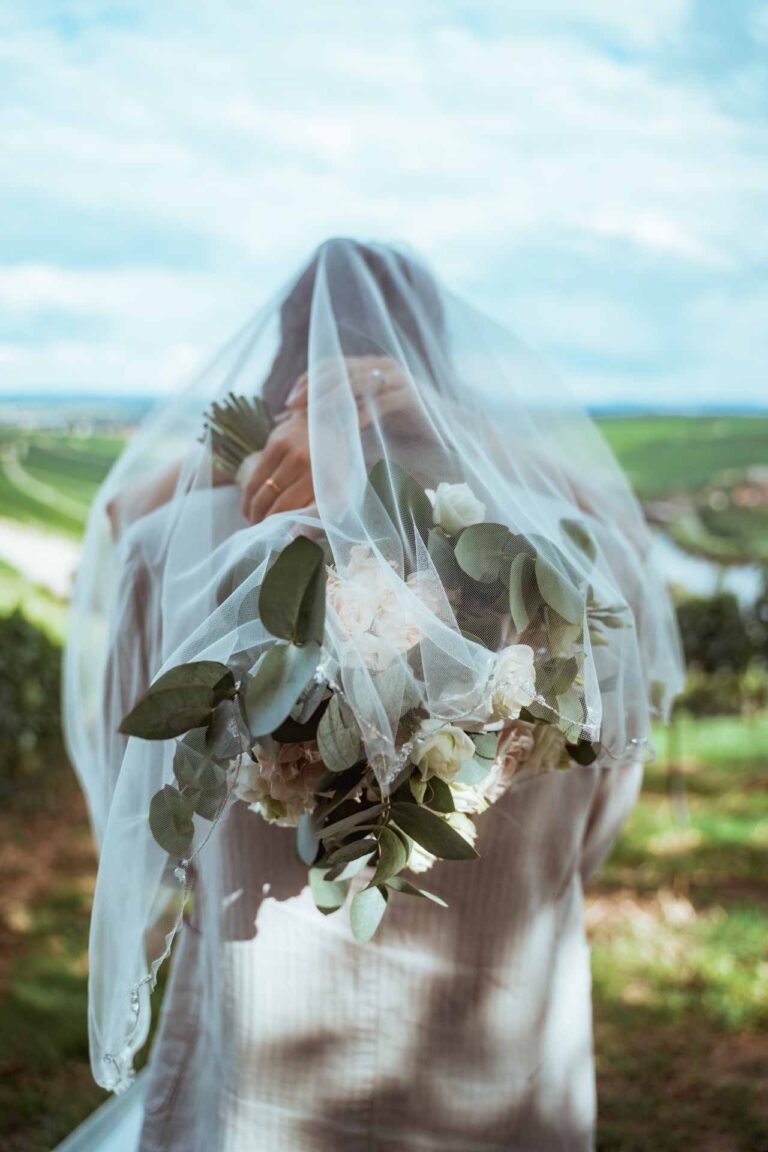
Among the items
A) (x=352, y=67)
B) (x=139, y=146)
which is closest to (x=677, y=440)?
(x=352, y=67)

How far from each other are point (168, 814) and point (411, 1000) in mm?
593

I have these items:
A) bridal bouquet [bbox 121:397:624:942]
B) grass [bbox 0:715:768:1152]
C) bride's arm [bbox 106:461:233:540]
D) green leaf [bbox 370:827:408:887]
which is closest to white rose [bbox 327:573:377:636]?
bridal bouquet [bbox 121:397:624:942]

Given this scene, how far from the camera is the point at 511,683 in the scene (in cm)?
94

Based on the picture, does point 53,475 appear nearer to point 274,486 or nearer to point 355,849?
point 274,486

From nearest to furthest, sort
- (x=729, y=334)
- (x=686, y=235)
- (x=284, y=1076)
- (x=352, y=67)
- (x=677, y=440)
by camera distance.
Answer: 1. (x=284, y=1076)
2. (x=352, y=67)
3. (x=686, y=235)
4. (x=729, y=334)
5. (x=677, y=440)

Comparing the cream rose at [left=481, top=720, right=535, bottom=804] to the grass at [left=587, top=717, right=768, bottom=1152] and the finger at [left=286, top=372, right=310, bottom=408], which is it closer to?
the finger at [left=286, top=372, right=310, bottom=408]

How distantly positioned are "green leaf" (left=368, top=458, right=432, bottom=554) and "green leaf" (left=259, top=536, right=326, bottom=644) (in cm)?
16

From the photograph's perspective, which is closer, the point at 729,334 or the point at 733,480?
the point at 729,334

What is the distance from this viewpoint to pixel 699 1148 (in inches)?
96.0

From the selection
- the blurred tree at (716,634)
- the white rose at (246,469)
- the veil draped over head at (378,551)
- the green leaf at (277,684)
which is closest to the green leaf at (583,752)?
the veil draped over head at (378,551)

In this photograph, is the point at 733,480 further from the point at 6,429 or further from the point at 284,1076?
the point at 284,1076

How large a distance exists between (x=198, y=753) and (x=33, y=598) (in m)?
3.82

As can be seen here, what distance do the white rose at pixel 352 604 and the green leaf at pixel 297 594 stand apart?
0.17ft

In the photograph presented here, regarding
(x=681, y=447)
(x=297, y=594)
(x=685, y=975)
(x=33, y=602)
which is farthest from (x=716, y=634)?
(x=297, y=594)
